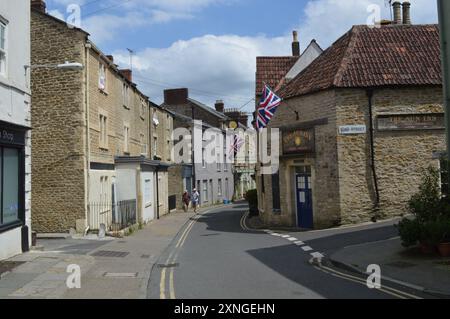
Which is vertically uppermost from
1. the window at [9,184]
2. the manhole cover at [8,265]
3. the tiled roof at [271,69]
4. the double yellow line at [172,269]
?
the tiled roof at [271,69]

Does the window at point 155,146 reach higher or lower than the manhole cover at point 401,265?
higher

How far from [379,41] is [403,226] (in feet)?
43.3

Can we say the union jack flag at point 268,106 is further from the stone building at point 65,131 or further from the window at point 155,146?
the window at point 155,146

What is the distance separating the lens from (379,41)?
23.2 meters

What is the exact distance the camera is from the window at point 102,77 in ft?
73.3

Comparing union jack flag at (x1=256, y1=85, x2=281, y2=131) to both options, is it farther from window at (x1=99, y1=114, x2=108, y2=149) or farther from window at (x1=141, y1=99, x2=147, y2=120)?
window at (x1=141, y1=99, x2=147, y2=120)

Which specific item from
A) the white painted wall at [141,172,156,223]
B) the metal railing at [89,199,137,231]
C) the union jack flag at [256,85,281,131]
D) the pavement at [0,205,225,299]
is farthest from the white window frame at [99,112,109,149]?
the union jack flag at [256,85,281,131]

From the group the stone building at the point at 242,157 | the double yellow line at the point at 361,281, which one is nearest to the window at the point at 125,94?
the double yellow line at the point at 361,281

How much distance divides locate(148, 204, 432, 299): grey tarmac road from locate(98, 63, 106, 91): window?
338 inches

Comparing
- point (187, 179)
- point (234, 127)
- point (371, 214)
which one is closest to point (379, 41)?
point (371, 214)

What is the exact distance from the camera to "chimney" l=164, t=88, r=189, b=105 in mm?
51250

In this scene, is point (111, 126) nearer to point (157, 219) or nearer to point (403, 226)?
point (157, 219)

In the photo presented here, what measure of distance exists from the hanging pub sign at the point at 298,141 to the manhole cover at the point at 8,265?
13345 millimetres

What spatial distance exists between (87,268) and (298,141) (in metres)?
12.6
